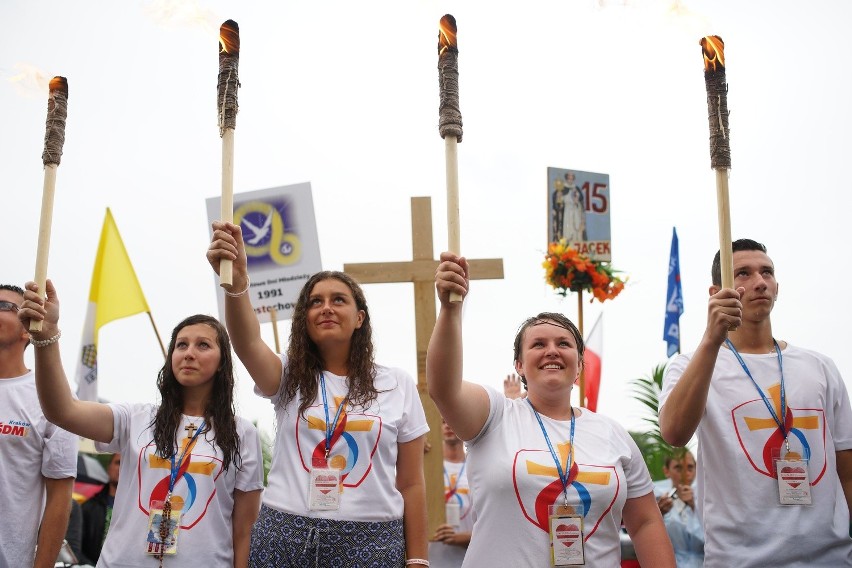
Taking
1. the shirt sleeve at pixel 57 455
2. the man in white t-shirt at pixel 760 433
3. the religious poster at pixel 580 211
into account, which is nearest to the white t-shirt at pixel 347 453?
the man in white t-shirt at pixel 760 433

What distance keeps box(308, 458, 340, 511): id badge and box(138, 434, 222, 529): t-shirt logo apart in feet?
2.19

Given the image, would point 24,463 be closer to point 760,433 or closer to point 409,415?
point 409,415

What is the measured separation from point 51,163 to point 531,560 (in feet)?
7.97

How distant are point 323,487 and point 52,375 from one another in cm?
128

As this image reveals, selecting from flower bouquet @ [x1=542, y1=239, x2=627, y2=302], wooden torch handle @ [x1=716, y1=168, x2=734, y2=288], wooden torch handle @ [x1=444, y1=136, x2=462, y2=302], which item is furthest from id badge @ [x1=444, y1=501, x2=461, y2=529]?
wooden torch handle @ [x1=444, y1=136, x2=462, y2=302]

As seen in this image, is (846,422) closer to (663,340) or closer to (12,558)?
(12,558)

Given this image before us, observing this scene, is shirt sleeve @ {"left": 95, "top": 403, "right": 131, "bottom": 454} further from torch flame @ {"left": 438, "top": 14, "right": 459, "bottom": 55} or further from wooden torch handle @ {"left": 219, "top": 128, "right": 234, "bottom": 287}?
torch flame @ {"left": 438, "top": 14, "right": 459, "bottom": 55}

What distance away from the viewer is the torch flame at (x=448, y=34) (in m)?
2.96

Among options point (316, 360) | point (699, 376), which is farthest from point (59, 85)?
point (699, 376)

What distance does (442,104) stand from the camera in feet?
9.51

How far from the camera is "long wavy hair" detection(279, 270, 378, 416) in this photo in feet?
12.2

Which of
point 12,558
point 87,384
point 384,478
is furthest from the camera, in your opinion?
point 87,384

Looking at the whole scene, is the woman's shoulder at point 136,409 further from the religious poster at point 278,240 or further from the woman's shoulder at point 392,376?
the religious poster at point 278,240

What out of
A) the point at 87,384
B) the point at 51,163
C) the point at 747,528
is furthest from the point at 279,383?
the point at 87,384
